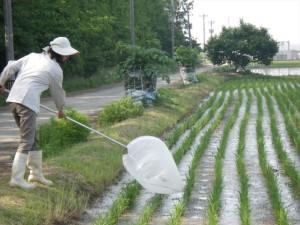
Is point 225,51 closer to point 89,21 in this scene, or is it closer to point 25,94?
point 89,21

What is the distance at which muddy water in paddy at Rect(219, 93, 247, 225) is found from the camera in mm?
5570

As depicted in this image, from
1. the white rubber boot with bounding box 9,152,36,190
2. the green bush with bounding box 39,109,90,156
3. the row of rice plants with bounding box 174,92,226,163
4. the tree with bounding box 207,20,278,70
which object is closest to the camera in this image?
the white rubber boot with bounding box 9,152,36,190

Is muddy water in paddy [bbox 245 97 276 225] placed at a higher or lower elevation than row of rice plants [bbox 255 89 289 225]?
lower

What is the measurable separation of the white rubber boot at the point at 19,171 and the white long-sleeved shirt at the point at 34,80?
1.58 ft

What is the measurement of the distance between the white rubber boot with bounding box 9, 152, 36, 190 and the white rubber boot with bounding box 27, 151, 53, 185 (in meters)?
0.20

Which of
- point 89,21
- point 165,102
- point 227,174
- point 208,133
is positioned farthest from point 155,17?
point 227,174

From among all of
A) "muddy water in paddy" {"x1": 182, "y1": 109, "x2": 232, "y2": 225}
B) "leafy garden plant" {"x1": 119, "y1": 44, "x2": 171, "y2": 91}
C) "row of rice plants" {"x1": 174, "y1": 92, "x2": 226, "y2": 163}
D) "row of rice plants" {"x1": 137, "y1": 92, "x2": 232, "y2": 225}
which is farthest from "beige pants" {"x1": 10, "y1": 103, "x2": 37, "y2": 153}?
"leafy garden plant" {"x1": 119, "y1": 44, "x2": 171, "y2": 91}

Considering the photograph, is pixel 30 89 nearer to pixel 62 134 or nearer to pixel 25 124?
pixel 25 124

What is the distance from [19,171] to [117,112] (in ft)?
23.3

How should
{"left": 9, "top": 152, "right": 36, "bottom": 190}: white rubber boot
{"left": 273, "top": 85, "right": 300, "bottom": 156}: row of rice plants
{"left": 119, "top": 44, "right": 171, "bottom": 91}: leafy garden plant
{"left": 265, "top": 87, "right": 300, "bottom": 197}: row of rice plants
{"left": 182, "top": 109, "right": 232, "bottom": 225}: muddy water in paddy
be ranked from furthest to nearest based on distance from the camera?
1. {"left": 119, "top": 44, "right": 171, "bottom": 91}: leafy garden plant
2. {"left": 273, "top": 85, "right": 300, "bottom": 156}: row of rice plants
3. {"left": 265, "top": 87, "right": 300, "bottom": 197}: row of rice plants
4. {"left": 9, "top": 152, "right": 36, "bottom": 190}: white rubber boot
5. {"left": 182, "top": 109, "right": 232, "bottom": 225}: muddy water in paddy

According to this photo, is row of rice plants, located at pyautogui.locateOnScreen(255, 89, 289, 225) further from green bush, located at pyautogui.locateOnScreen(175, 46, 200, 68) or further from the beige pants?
green bush, located at pyautogui.locateOnScreen(175, 46, 200, 68)

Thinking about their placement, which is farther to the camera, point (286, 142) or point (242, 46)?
point (242, 46)

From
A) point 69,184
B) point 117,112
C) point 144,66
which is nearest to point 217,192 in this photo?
point 69,184

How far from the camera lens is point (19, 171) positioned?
582 centimetres
